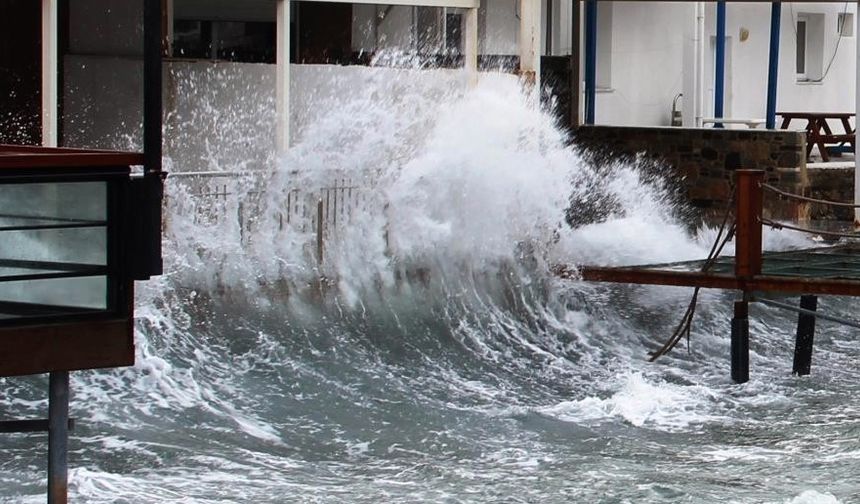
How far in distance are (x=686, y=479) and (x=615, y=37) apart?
44.4ft

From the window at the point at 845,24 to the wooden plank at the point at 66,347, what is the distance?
19.8 m

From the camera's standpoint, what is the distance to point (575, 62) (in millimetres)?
22375

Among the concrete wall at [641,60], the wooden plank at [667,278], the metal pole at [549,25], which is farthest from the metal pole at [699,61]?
the wooden plank at [667,278]

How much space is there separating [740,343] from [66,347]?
7744 millimetres

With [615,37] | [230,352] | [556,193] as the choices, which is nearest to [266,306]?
[230,352]

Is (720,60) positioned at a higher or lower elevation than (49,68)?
higher

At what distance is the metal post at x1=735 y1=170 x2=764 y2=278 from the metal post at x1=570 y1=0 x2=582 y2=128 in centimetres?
854

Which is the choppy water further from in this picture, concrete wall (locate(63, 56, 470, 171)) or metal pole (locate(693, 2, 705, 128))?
metal pole (locate(693, 2, 705, 128))

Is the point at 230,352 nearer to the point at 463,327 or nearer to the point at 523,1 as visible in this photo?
the point at 463,327

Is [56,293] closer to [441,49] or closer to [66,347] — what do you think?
[66,347]

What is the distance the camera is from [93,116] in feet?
53.6

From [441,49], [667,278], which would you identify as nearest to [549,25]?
[441,49]

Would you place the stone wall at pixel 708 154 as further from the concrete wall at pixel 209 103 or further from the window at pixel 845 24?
the window at pixel 845 24

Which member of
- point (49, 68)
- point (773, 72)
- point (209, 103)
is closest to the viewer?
point (49, 68)
